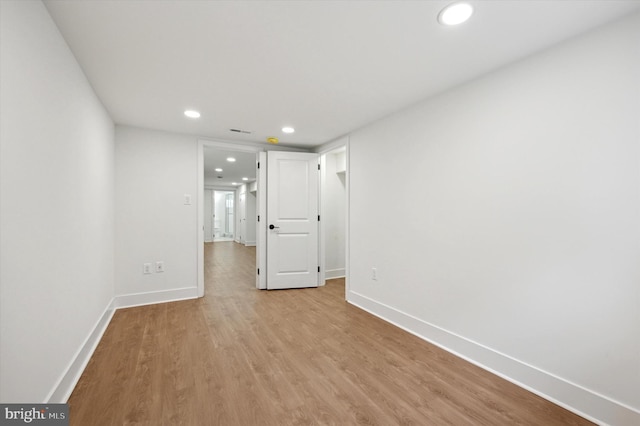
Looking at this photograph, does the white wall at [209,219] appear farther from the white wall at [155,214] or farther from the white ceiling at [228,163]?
the white wall at [155,214]

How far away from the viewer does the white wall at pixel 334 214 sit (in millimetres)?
5137

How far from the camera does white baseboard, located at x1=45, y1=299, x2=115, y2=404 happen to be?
64.3 inches

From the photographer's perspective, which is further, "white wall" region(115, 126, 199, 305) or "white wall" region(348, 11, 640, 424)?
"white wall" region(115, 126, 199, 305)

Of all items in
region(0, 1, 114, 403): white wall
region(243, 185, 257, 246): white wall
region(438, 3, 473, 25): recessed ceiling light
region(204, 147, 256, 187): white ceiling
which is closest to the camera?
region(0, 1, 114, 403): white wall

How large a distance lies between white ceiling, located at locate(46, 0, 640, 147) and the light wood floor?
89.0 inches

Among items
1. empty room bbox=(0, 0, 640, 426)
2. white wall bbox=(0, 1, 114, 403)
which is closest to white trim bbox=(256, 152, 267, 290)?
empty room bbox=(0, 0, 640, 426)

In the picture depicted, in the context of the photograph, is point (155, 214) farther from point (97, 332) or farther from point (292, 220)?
point (292, 220)

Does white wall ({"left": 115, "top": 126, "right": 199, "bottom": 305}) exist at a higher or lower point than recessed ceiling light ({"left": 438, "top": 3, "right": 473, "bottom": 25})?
lower

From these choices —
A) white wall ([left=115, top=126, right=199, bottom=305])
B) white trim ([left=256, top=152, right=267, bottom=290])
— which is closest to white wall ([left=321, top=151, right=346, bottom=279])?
white trim ([left=256, top=152, right=267, bottom=290])

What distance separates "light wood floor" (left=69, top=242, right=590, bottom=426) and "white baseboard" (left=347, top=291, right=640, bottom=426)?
72 millimetres

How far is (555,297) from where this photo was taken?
1.79 m

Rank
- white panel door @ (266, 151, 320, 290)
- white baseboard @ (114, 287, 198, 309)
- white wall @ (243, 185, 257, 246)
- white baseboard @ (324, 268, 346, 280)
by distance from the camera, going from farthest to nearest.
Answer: white wall @ (243, 185, 257, 246)
white baseboard @ (324, 268, 346, 280)
white panel door @ (266, 151, 320, 290)
white baseboard @ (114, 287, 198, 309)

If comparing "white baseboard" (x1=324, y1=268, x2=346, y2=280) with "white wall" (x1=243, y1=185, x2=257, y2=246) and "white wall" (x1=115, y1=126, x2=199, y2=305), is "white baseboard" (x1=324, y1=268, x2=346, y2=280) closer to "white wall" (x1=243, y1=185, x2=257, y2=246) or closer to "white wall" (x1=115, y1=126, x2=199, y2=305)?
"white wall" (x1=115, y1=126, x2=199, y2=305)

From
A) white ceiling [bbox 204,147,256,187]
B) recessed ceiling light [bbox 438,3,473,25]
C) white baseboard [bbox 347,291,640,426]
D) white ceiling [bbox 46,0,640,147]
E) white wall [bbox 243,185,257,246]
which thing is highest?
white ceiling [bbox 204,147,256,187]
